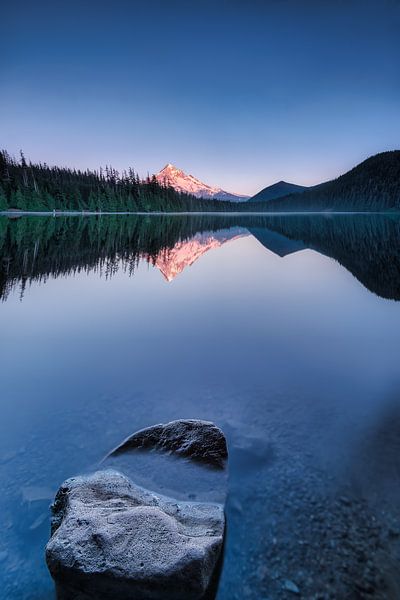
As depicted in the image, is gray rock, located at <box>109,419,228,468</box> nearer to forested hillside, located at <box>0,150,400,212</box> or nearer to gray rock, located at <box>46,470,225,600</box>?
gray rock, located at <box>46,470,225,600</box>

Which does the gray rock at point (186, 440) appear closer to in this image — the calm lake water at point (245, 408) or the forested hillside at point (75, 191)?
the calm lake water at point (245, 408)

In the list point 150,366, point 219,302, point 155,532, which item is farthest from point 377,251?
point 155,532

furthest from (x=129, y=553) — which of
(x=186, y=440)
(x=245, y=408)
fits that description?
(x=245, y=408)

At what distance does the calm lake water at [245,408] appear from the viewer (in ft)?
12.7

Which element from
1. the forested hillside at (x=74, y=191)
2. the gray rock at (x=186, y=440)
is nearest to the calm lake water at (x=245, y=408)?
the gray rock at (x=186, y=440)

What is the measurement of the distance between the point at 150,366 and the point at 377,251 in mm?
24778

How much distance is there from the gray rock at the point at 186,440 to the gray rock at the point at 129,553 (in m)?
1.26

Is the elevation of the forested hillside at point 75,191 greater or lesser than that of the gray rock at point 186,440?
greater

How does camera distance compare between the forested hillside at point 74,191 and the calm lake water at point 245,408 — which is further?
the forested hillside at point 74,191

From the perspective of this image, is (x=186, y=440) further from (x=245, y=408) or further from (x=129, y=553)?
(x=129, y=553)

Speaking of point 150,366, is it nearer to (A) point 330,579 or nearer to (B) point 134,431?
(B) point 134,431

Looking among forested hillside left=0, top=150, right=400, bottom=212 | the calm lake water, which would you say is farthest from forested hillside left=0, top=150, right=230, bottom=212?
the calm lake water

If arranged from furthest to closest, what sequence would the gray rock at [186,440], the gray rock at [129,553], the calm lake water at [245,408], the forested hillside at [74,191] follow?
1. the forested hillside at [74,191]
2. the gray rock at [186,440]
3. the calm lake water at [245,408]
4. the gray rock at [129,553]

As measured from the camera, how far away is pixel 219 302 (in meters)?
15.1
